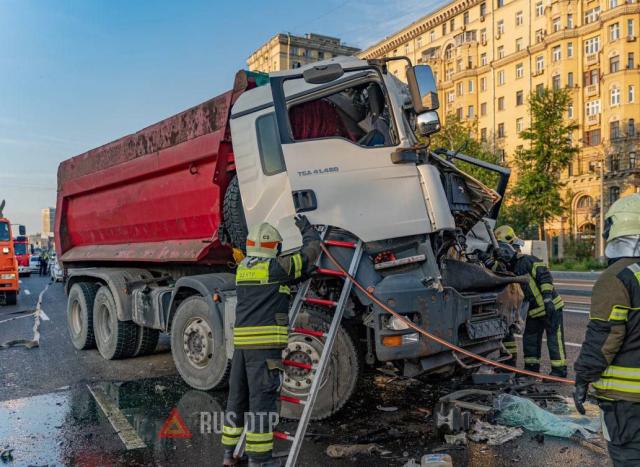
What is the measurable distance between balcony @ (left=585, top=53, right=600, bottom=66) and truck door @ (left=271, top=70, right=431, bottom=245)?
45.0 meters

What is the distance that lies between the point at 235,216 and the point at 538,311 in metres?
3.41

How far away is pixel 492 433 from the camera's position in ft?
14.4

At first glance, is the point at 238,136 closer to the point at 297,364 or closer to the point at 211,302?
the point at 211,302

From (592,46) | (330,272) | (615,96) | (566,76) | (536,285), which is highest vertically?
(592,46)

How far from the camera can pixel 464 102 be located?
5534 cm

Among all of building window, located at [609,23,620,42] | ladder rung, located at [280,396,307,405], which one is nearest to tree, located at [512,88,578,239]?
building window, located at [609,23,620,42]

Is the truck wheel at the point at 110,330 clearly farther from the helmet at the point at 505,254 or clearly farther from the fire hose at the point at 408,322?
the helmet at the point at 505,254

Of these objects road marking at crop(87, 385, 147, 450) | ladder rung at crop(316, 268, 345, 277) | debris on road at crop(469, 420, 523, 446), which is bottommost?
road marking at crop(87, 385, 147, 450)

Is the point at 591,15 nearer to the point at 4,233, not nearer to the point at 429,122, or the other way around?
the point at 4,233

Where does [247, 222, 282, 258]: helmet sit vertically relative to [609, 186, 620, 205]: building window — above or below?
below

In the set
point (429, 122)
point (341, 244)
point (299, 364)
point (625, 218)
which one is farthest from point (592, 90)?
point (625, 218)

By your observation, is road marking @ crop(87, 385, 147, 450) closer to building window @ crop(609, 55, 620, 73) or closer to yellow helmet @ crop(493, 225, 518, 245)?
yellow helmet @ crop(493, 225, 518, 245)

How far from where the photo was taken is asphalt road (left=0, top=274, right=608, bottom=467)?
13.4 feet

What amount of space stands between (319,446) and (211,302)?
183 cm
